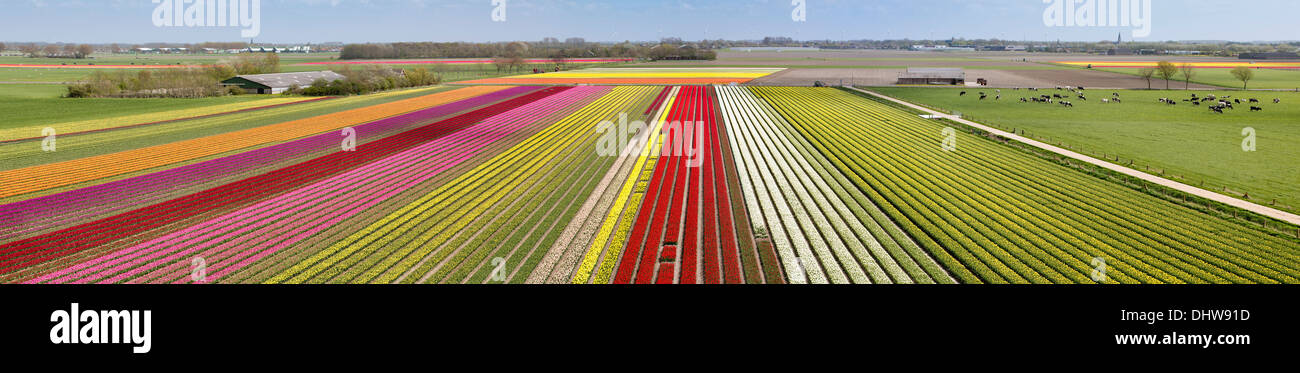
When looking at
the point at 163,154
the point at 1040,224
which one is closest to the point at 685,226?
the point at 1040,224

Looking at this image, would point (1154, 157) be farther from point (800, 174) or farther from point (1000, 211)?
point (800, 174)

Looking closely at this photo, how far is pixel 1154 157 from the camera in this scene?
137ft

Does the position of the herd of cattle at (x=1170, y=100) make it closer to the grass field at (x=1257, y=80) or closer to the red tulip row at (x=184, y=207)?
the grass field at (x=1257, y=80)

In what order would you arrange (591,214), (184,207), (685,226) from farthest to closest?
(184,207), (591,214), (685,226)

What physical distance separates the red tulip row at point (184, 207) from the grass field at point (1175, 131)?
49.3 meters

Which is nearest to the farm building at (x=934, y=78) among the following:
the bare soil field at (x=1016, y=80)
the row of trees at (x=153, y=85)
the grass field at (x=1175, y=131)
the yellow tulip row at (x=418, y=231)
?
the bare soil field at (x=1016, y=80)

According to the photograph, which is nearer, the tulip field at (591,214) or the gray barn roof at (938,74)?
the tulip field at (591,214)

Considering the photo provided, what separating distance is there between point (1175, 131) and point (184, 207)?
71.3m

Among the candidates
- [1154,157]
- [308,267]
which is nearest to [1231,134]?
[1154,157]

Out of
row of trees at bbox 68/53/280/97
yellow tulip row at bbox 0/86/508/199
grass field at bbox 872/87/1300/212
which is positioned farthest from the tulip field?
row of trees at bbox 68/53/280/97

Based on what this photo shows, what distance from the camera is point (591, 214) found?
29.4 metres

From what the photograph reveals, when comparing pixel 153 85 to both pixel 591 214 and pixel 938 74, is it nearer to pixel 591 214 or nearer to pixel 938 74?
pixel 591 214

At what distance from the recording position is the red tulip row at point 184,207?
2336 cm

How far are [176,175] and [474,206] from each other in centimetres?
1977
